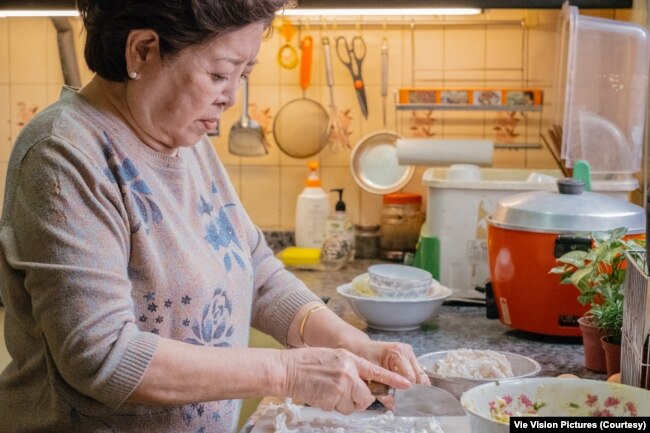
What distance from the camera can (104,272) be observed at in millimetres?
1089

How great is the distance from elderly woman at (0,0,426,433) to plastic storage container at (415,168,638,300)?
97 centimetres

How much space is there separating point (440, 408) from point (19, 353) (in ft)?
1.97

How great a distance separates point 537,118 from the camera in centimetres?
302

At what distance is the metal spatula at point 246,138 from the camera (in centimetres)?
309

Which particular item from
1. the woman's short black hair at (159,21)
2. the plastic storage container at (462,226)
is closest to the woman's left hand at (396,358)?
the woman's short black hair at (159,21)

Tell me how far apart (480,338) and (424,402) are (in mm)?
631

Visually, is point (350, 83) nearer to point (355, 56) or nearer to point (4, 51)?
point (355, 56)

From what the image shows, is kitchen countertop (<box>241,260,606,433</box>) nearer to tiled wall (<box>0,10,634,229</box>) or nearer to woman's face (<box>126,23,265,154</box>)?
woman's face (<box>126,23,265,154</box>)

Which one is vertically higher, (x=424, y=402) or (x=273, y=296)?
(x=273, y=296)

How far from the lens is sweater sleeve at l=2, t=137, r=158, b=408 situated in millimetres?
1069

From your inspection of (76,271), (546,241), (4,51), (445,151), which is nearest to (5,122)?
(4,51)

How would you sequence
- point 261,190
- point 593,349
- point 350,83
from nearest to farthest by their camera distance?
point 593,349 → point 350,83 → point 261,190

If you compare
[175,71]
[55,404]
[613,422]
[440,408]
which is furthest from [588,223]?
[55,404]

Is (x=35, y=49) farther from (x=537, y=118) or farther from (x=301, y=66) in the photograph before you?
(x=537, y=118)
